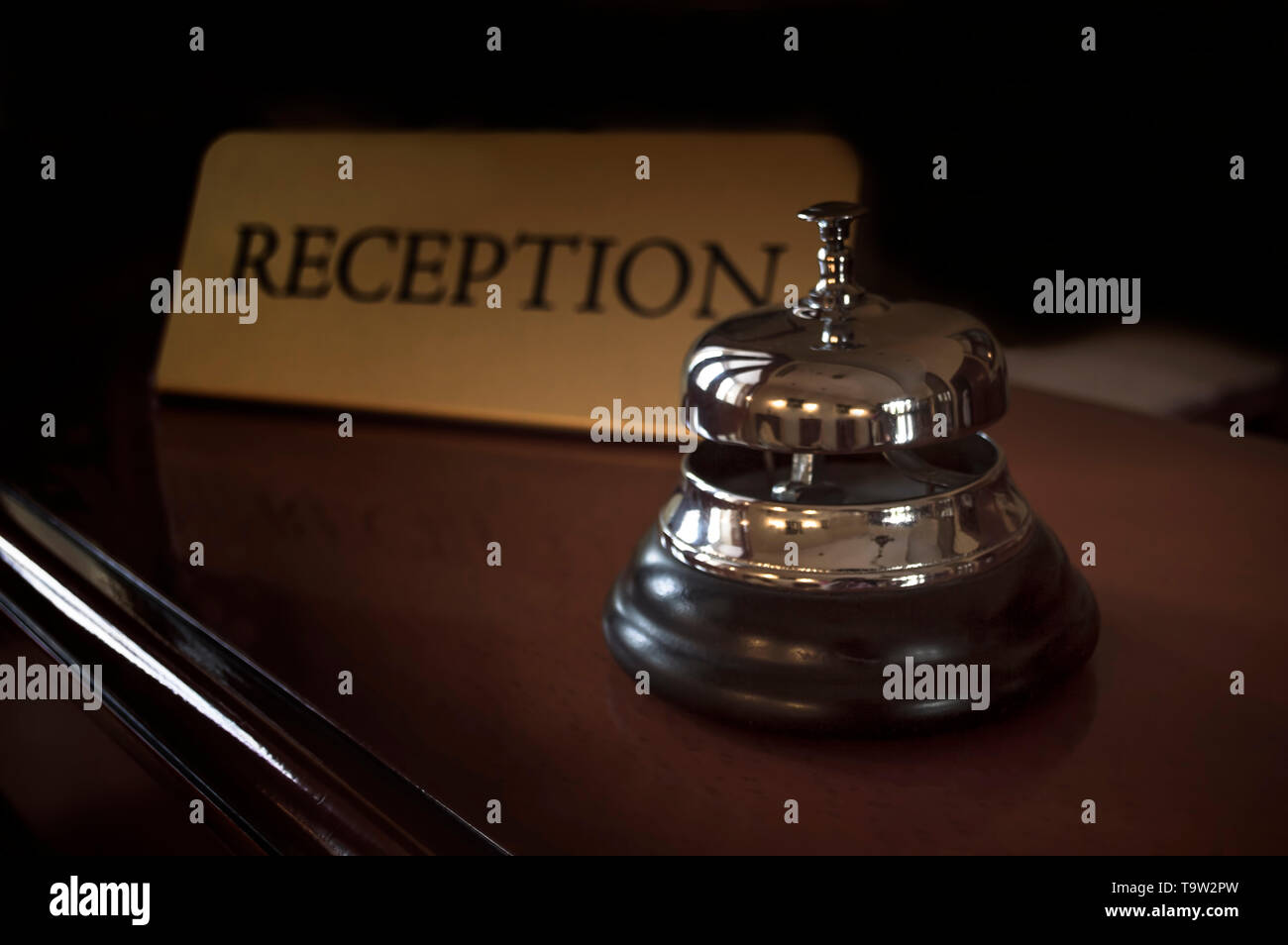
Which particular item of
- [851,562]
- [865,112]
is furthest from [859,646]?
[865,112]

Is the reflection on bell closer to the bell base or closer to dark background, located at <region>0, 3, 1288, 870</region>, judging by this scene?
the bell base

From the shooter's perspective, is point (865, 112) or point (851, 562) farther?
point (865, 112)

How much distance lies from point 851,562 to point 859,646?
0.04 m

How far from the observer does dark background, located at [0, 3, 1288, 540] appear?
883 millimetres

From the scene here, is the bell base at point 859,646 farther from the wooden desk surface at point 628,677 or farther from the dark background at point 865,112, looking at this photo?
the dark background at point 865,112

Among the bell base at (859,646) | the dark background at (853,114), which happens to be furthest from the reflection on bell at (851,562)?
the dark background at (853,114)

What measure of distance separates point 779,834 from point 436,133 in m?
0.88

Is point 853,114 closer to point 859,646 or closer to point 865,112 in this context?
point 865,112

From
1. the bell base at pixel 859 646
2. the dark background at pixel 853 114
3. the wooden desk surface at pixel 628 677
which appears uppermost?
the dark background at pixel 853 114

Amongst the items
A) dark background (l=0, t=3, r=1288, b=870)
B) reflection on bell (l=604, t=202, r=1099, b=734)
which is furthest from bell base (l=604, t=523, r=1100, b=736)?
dark background (l=0, t=3, r=1288, b=870)

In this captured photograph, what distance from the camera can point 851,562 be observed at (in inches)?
21.4

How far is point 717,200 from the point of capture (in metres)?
1.03

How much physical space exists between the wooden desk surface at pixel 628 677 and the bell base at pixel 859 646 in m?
0.02

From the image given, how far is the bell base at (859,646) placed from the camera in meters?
0.53
